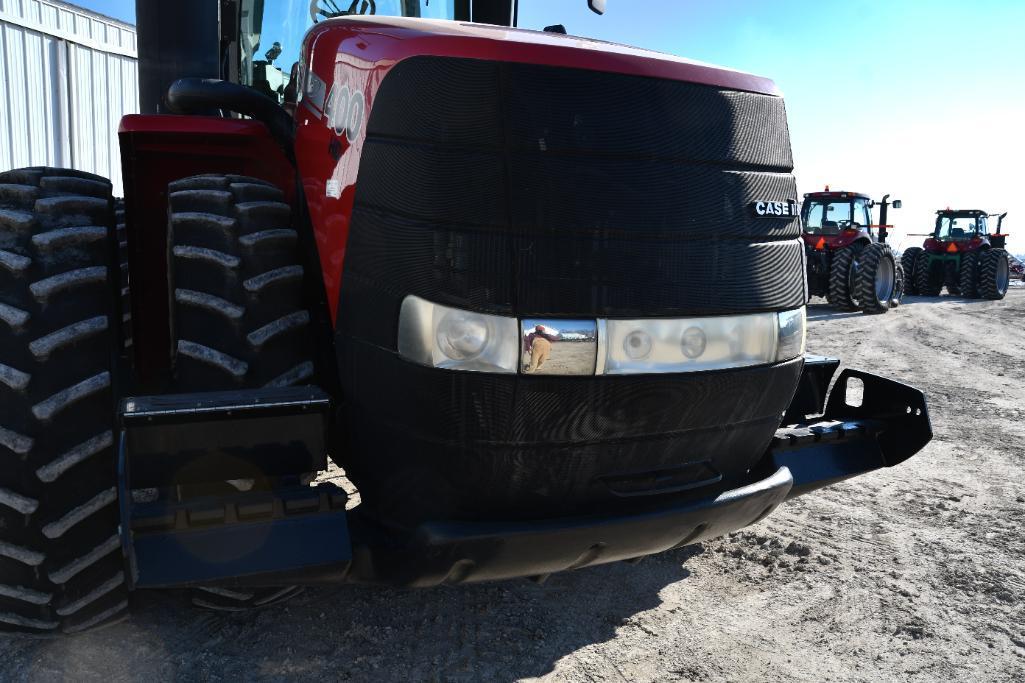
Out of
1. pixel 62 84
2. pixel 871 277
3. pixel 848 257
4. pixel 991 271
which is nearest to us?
pixel 62 84

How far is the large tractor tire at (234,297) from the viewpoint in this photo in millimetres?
Result: 2094

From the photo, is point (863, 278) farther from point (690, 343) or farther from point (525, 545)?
point (525, 545)

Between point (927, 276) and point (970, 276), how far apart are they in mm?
1119

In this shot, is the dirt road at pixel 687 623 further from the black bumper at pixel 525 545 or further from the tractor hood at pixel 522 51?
the tractor hood at pixel 522 51

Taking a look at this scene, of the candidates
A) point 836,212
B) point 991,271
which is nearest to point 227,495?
point 836,212

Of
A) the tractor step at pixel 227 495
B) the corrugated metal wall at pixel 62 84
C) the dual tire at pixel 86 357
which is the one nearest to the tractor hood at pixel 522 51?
the dual tire at pixel 86 357

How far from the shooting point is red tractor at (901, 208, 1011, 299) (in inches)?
778

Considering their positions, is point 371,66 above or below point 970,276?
above

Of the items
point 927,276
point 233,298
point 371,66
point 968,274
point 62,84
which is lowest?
point 927,276

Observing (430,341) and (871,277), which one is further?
(871,277)

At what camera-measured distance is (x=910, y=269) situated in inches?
838

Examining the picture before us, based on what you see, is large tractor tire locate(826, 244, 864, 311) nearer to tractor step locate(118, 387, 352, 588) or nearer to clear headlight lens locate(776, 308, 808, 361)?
clear headlight lens locate(776, 308, 808, 361)

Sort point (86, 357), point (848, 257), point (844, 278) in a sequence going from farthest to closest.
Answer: point (848, 257), point (844, 278), point (86, 357)

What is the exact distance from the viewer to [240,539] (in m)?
1.89
